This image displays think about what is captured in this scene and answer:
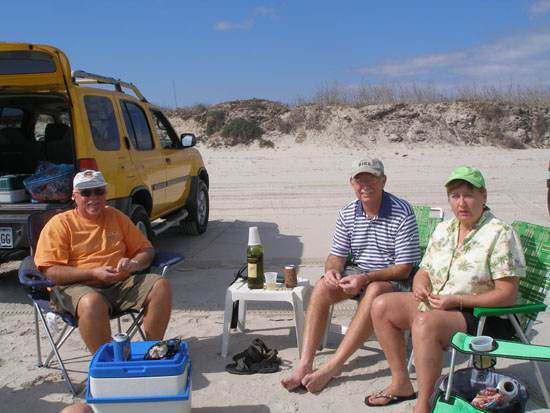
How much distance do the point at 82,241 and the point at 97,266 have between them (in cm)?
21

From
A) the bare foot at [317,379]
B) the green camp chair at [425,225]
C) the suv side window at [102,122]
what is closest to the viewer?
the bare foot at [317,379]

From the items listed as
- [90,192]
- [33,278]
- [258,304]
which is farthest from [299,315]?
[33,278]

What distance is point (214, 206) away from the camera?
10.2 m

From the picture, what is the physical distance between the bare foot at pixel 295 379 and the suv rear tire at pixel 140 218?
2665 mm

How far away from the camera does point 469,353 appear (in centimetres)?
244

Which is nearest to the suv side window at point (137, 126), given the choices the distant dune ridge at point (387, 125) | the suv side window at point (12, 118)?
the suv side window at point (12, 118)

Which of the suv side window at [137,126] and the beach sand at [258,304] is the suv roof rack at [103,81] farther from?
the beach sand at [258,304]

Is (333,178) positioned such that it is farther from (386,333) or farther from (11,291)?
(386,333)

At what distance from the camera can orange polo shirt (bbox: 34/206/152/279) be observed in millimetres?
3566

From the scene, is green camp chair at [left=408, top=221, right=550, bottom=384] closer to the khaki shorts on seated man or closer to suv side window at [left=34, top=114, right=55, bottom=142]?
the khaki shorts on seated man

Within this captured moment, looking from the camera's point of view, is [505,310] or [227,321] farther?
[227,321]

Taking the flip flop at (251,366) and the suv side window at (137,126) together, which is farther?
the suv side window at (137,126)

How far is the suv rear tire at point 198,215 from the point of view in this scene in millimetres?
7504

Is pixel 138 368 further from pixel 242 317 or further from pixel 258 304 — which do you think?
pixel 258 304
